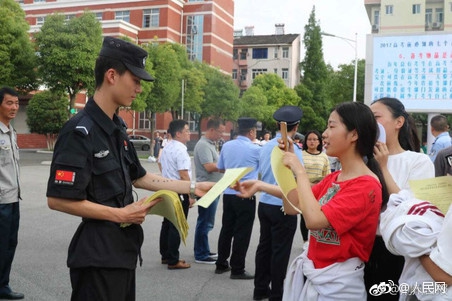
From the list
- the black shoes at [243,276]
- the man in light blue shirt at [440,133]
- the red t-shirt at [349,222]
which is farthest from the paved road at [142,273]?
the red t-shirt at [349,222]

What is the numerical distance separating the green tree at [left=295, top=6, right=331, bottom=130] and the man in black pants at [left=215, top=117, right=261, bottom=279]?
161ft

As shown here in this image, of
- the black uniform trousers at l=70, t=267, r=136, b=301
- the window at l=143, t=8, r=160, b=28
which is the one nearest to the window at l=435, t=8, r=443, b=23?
the window at l=143, t=8, r=160, b=28

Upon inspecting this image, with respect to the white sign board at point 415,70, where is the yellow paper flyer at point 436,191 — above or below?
below

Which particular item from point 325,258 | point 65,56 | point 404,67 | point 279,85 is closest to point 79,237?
point 325,258

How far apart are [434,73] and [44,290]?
28.4 ft

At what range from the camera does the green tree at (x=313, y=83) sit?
5547cm

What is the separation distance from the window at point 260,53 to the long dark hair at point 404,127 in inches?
2476

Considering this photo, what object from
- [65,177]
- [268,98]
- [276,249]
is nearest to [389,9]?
[268,98]

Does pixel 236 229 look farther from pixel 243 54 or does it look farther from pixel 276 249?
pixel 243 54

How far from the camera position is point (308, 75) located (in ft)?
192

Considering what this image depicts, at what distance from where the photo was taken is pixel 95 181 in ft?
7.49

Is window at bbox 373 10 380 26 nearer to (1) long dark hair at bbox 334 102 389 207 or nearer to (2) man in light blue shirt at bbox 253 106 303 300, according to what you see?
(2) man in light blue shirt at bbox 253 106 303 300

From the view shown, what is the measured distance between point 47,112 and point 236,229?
1068 inches

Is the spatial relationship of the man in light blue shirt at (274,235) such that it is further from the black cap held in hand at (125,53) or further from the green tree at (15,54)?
the green tree at (15,54)
